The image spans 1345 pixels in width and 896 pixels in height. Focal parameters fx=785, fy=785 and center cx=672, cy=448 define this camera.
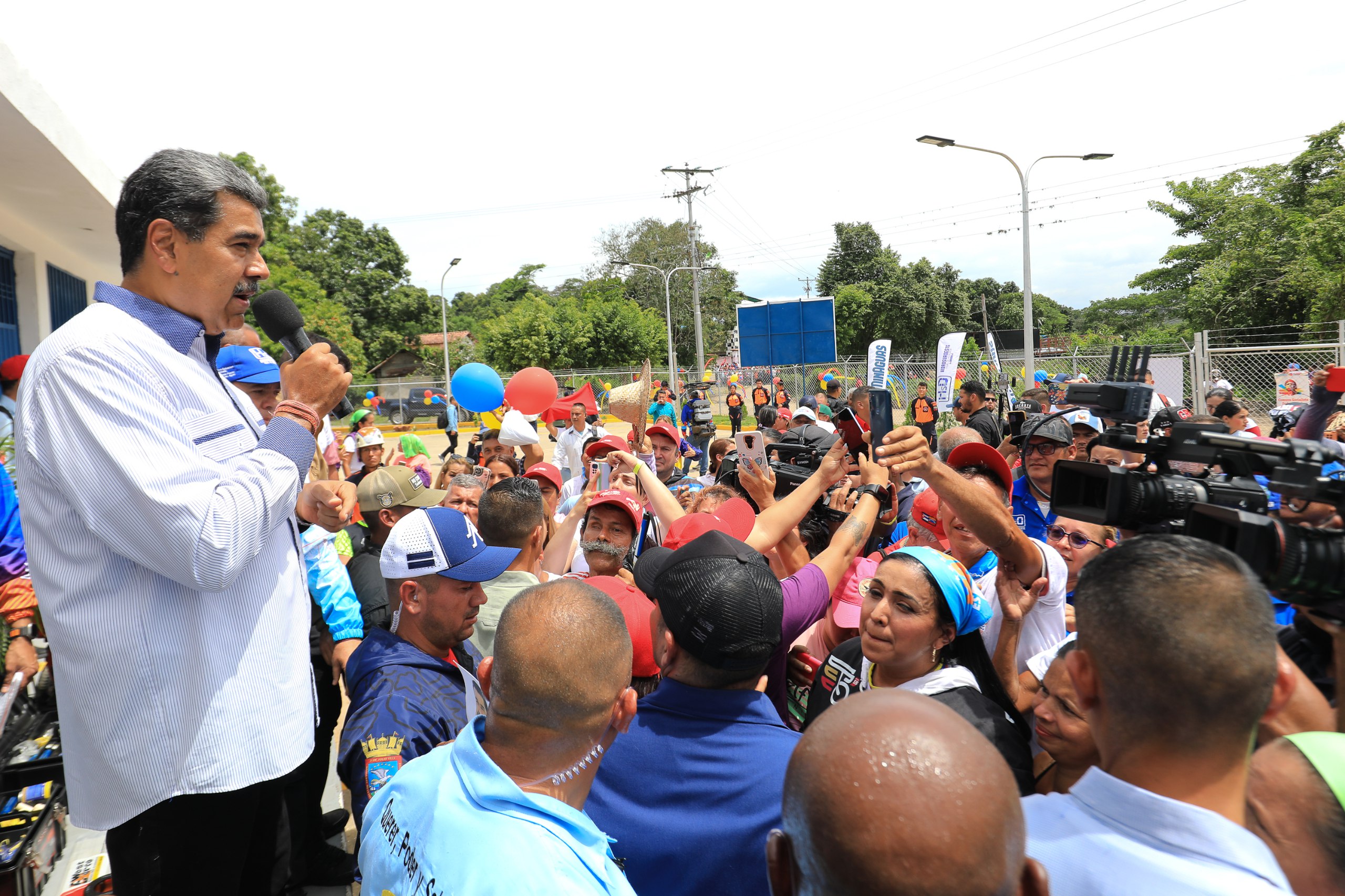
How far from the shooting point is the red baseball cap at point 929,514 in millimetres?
3779

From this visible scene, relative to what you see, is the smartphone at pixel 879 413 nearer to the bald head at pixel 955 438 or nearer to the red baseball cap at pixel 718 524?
the red baseball cap at pixel 718 524

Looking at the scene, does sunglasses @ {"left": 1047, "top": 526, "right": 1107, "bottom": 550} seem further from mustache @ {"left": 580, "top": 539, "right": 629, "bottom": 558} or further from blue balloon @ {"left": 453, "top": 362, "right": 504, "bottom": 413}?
blue balloon @ {"left": 453, "top": 362, "right": 504, "bottom": 413}

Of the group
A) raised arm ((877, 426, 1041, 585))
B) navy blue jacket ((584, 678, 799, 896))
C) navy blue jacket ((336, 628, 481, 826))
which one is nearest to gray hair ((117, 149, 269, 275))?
navy blue jacket ((336, 628, 481, 826))

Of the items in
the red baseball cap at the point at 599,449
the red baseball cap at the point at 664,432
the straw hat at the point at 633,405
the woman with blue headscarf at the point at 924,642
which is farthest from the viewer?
the straw hat at the point at 633,405

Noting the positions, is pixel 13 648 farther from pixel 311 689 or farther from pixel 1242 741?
pixel 1242 741

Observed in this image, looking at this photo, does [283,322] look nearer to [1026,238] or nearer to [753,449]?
[753,449]

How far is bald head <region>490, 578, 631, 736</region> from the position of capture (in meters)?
1.48

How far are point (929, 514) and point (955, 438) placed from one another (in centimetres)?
116

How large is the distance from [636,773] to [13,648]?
119 inches

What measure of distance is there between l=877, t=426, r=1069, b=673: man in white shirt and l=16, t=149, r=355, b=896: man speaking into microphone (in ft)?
5.70

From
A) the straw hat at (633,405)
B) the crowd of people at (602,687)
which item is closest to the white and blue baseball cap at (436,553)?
the crowd of people at (602,687)

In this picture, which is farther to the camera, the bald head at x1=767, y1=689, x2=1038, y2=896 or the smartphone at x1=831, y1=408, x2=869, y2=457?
the smartphone at x1=831, y1=408, x2=869, y2=457

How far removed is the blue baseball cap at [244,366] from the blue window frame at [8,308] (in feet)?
22.4

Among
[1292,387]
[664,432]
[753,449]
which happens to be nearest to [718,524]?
[753,449]
